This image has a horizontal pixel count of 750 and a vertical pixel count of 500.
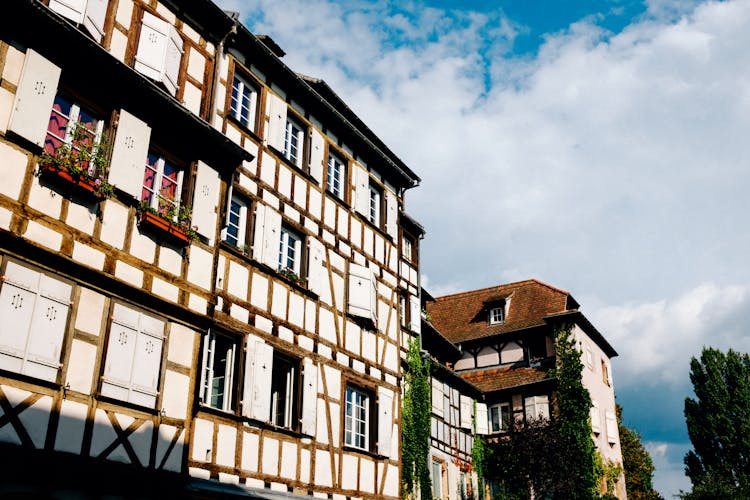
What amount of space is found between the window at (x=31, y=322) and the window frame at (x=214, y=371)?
313cm

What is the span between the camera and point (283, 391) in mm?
15250

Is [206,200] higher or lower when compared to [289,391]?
higher

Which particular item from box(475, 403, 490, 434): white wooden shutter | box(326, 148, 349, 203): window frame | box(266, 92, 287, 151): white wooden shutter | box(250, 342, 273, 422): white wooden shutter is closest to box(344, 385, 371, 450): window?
box(250, 342, 273, 422): white wooden shutter

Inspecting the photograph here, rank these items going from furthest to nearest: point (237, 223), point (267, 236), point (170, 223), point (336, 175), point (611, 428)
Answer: point (611, 428)
point (336, 175)
point (267, 236)
point (237, 223)
point (170, 223)

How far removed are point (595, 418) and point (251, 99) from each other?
24.3 meters

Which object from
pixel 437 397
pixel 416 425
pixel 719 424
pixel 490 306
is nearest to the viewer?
pixel 416 425

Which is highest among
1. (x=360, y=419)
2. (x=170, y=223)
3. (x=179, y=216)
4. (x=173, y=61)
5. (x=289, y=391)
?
(x=173, y=61)

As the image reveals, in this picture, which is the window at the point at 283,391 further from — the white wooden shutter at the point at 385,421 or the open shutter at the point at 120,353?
the open shutter at the point at 120,353

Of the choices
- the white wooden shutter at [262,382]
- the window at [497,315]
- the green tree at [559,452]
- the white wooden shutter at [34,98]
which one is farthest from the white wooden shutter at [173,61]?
the window at [497,315]

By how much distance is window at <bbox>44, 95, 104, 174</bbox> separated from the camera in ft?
35.6

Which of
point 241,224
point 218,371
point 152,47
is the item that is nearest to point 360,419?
point 218,371

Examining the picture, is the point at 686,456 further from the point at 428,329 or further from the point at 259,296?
the point at 259,296

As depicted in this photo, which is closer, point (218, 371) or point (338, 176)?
point (218, 371)

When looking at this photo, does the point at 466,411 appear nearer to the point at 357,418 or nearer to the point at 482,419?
the point at 482,419
